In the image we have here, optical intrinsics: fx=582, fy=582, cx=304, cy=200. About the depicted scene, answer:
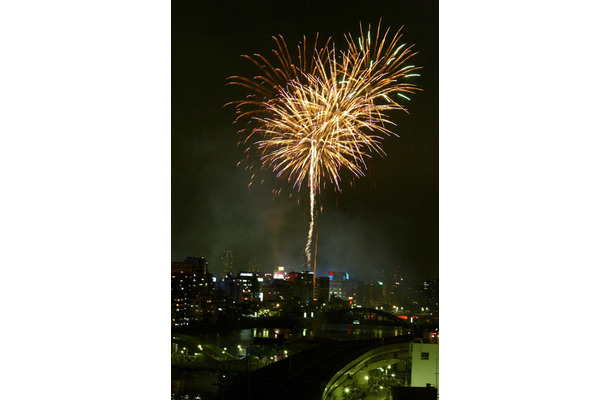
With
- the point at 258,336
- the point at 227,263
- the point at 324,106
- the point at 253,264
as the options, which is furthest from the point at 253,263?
the point at 324,106

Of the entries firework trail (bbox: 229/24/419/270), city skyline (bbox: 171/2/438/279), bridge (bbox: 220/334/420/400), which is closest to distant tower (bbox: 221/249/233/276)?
city skyline (bbox: 171/2/438/279)

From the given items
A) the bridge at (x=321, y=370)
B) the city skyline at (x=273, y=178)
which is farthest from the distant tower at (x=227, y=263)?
the bridge at (x=321, y=370)

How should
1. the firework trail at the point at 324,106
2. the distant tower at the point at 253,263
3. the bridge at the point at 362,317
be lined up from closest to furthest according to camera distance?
1. the bridge at the point at 362,317
2. the firework trail at the point at 324,106
3. the distant tower at the point at 253,263

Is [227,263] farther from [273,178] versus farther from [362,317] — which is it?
[362,317]

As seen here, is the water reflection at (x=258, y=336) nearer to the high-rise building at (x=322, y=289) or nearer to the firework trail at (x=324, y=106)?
the high-rise building at (x=322, y=289)
